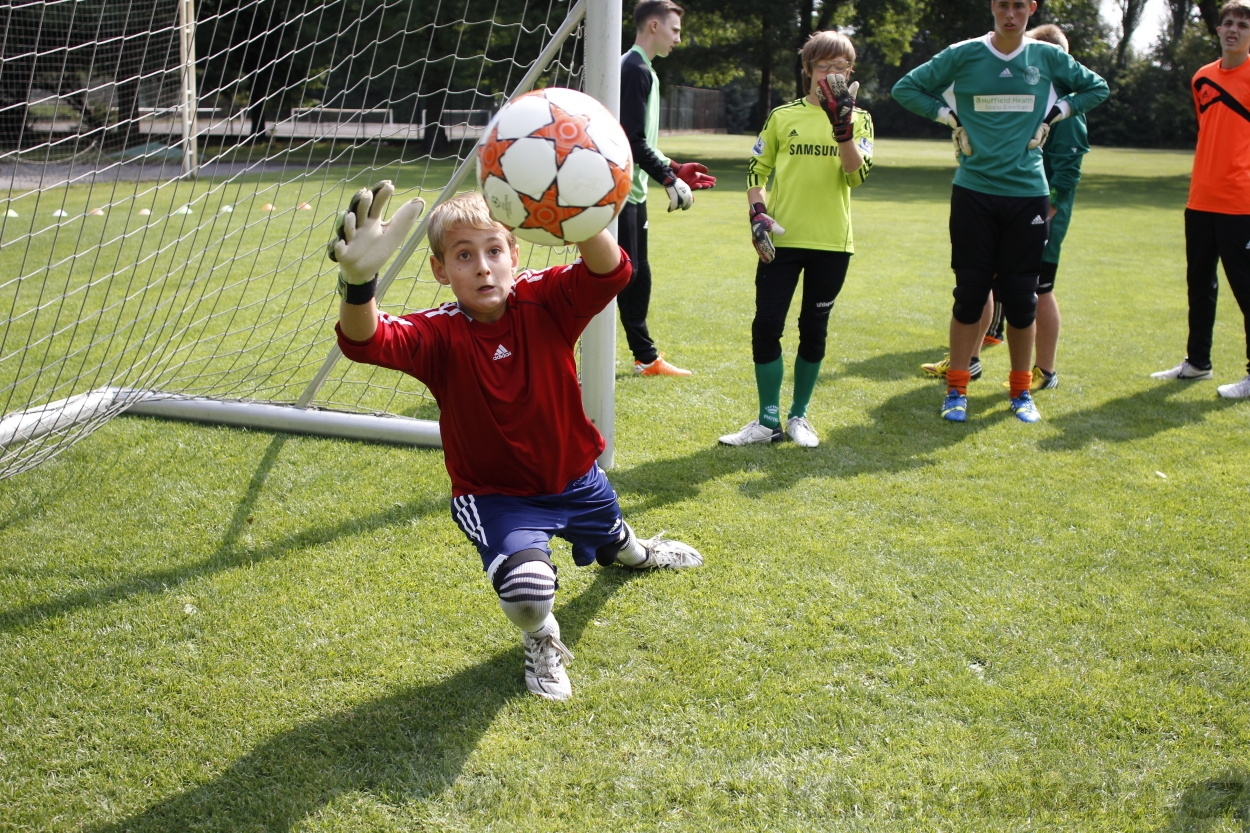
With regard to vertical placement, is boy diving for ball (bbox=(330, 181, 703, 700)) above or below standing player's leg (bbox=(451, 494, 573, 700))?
above

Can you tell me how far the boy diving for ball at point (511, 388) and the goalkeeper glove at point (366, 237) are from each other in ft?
0.52

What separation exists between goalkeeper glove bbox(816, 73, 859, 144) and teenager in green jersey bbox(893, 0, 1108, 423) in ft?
3.19

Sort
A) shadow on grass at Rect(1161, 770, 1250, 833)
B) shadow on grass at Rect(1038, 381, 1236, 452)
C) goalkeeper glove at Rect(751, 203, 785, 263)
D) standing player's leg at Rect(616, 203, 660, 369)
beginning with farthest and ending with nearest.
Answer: standing player's leg at Rect(616, 203, 660, 369) < shadow on grass at Rect(1038, 381, 1236, 452) < goalkeeper glove at Rect(751, 203, 785, 263) < shadow on grass at Rect(1161, 770, 1250, 833)

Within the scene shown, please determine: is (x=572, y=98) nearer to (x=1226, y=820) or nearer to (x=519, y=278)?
(x=519, y=278)

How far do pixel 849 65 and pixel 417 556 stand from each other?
299 centimetres

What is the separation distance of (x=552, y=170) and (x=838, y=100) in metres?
2.25

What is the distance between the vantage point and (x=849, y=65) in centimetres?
454

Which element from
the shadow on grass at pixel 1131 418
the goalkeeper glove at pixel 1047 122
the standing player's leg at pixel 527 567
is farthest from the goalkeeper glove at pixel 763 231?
the standing player's leg at pixel 527 567

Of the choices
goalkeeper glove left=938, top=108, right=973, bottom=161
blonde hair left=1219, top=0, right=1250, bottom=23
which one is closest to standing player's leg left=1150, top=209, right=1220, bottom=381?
blonde hair left=1219, top=0, right=1250, bottom=23

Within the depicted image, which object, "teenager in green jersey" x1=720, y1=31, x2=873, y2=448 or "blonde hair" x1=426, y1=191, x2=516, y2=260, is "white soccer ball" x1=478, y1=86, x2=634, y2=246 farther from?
"teenager in green jersey" x1=720, y1=31, x2=873, y2=448

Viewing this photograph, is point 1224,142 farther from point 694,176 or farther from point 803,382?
point 694,176

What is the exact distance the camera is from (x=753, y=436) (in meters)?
4.98

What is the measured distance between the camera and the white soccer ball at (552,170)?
2.52 m

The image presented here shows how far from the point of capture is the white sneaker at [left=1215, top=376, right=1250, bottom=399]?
592cm
